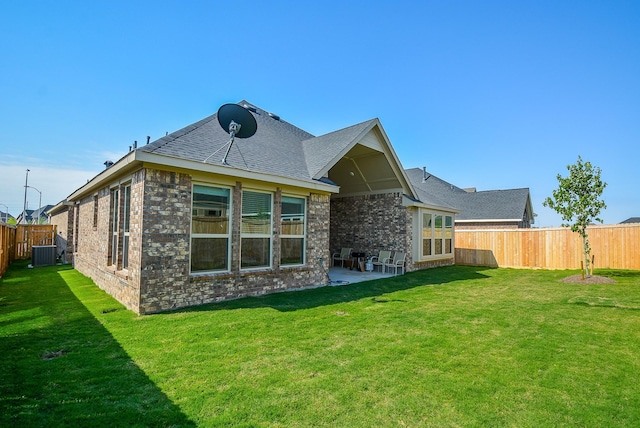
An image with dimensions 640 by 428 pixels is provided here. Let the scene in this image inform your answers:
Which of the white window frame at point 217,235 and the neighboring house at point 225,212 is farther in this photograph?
the white window frame at point 217,235

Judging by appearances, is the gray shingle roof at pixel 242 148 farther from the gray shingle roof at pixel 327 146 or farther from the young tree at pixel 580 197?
the young tree at pixel 580 197

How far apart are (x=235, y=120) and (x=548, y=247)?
15.5 metres

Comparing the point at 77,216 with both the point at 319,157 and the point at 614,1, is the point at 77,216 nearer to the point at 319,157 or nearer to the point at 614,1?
the point at 319,157

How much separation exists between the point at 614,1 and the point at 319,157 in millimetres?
9579

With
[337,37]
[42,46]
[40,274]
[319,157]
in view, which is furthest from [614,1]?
[40,274]

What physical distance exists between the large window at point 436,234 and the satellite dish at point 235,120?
9019mm

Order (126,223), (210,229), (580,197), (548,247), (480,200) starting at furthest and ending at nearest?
1. (480,200)
2. (548,247)
3. (580,197)
4. (126,223)
5. (210,229)

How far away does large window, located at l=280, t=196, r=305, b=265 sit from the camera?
8.88 m

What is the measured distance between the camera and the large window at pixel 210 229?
7059 millimetres

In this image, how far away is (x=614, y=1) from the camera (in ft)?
28.7

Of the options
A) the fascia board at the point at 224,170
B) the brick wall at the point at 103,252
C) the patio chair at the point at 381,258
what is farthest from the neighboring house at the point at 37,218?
the patio chair at the point at 381,258

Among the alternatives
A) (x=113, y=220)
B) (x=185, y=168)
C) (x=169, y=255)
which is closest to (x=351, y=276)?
(x=169, y=255)

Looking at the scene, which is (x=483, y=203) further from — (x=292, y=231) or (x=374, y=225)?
(x=292, y=231)

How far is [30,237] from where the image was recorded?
1823cm
